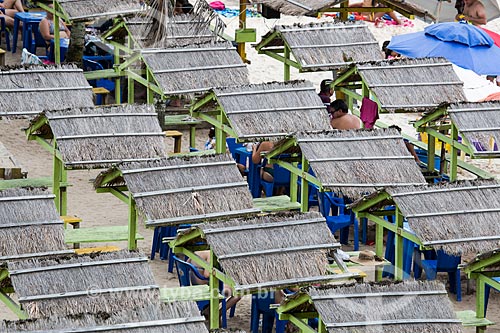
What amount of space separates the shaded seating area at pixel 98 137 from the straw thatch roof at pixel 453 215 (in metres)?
2.89

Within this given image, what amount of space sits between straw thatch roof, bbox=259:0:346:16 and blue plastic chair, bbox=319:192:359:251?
3.33m

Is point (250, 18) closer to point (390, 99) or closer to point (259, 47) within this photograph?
point (259, 47)

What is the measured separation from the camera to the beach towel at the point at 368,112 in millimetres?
18188

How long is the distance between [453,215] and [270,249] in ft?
7.25

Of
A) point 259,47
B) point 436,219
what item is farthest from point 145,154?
point 259,47

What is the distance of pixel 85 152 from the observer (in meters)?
15.5

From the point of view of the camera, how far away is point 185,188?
→ 563 inches

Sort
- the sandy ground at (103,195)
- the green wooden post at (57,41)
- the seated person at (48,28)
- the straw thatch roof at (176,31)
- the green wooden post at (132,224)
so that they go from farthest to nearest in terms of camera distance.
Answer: the seated person at (48,28) → the green wooden post at (57,41) → the straw thatch roof at (176,31) → the sandy ground at (103,195) → the green wooden post at (132,224)

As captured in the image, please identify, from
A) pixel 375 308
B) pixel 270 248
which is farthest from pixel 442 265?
pixel 375 308

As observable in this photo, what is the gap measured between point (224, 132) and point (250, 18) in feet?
34.1

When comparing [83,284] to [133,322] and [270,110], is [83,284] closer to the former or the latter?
[133,322]

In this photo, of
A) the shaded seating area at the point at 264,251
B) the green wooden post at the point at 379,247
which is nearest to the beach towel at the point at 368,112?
the green wooden post at the point at 379,247

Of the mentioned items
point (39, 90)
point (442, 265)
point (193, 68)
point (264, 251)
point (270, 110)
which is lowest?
point (442, 265)

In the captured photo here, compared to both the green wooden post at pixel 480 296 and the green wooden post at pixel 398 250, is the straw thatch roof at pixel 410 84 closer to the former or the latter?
the green wooden post at pixel 398 250
